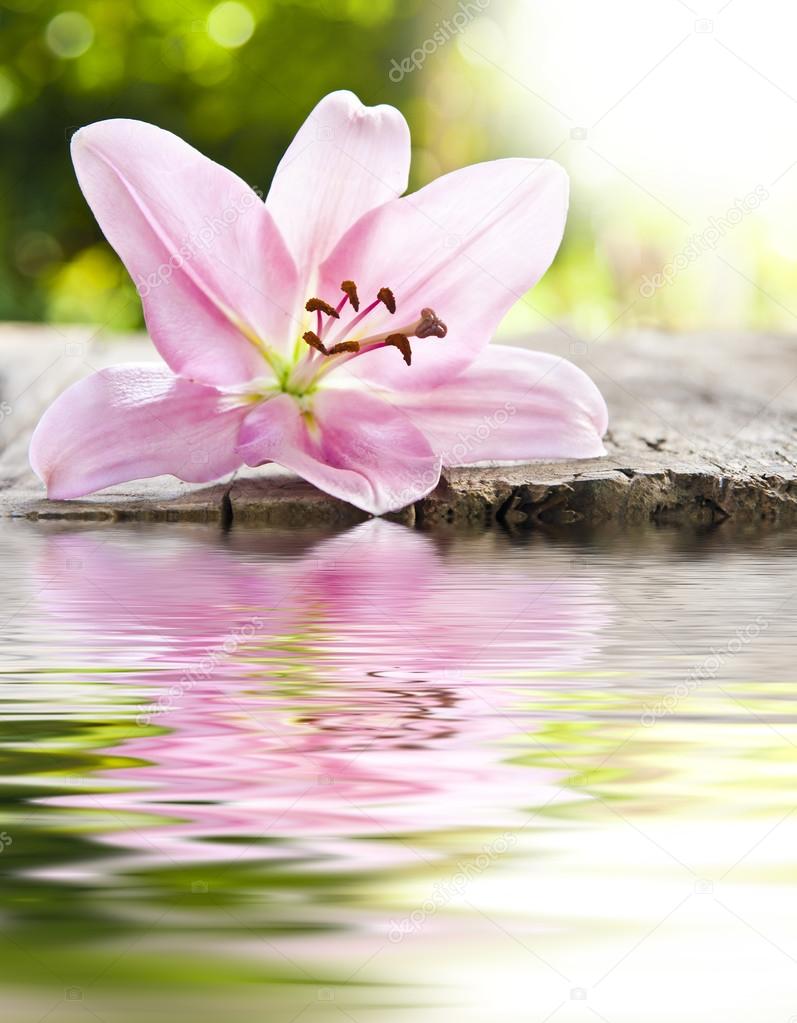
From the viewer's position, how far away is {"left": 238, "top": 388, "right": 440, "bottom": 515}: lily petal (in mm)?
1185

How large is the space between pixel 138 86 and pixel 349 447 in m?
2.98

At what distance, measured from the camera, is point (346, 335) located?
124 cm

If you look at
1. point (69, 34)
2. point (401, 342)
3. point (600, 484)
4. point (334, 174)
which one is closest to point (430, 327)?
point (401, 342)

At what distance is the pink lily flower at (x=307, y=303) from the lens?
1193 mm

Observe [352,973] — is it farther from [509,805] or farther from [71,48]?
[71,48]

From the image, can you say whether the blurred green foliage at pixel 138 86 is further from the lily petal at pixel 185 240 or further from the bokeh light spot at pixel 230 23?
the lily petal at pixel 185 240

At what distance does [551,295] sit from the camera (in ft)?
14.4

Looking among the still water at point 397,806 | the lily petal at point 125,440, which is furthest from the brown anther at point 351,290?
the still water at point 397,806

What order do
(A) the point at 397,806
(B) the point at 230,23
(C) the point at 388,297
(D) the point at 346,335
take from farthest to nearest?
(B) the point at 230,23 → (D) the point at 346,335 → (C) the point at 388,297 → (A) the point at 397,806

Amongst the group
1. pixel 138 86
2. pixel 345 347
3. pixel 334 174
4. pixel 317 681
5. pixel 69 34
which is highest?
pixel 69 34

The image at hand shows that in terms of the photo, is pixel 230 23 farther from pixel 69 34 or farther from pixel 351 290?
pixel 351 290

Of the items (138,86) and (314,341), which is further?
(138,86)

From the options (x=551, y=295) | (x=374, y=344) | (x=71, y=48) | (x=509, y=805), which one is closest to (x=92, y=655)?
(x=509, y=805)

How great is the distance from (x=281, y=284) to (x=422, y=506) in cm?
24
